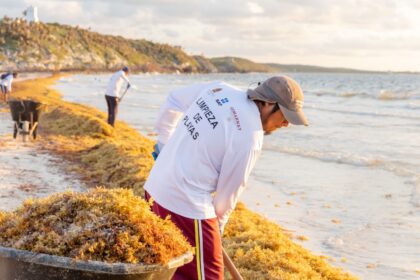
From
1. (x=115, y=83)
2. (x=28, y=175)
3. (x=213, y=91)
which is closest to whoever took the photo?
(x=213, y=91)

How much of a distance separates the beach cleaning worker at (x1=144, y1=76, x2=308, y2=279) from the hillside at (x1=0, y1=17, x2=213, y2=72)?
Result: 109 metres

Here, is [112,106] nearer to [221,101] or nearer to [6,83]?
[6,83]

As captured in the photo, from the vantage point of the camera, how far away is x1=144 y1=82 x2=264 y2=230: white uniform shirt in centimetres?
303

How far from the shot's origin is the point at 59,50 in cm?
13775

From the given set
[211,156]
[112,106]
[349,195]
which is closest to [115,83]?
[112,106]

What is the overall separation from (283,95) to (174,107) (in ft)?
4.22

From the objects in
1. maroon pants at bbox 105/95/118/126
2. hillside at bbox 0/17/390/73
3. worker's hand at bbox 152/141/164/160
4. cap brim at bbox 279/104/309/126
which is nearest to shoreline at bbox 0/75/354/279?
maroon pants at bbox 105/95/118/126

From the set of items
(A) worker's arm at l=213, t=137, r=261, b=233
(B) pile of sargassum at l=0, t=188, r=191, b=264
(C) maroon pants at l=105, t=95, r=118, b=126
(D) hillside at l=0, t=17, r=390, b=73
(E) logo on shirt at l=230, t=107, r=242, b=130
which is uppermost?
(E) logo on shirt at l=230, t=107, r=242, b=130

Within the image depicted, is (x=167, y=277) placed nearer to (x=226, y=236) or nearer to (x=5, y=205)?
(x=226, y=236)

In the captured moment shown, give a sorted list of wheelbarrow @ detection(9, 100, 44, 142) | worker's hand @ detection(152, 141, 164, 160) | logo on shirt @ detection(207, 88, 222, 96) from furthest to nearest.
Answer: wheelbarrow @ detection(9, 100, 44, 142), worker's hand @ detection(152, 141, 164, 160), logo on shirt @ detection(207, 88, 222, 96)

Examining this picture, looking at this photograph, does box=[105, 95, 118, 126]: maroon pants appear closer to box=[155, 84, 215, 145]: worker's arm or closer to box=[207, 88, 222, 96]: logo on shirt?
box=[155, 84, 215, 145]: worker's arm

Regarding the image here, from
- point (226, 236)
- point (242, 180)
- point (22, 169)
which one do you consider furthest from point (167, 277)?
point (22, 169)

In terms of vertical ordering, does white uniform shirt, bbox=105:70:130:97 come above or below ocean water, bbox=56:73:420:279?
above

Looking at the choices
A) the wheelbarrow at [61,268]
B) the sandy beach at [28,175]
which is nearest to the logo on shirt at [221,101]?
the wheelbarrow at [61,268]
